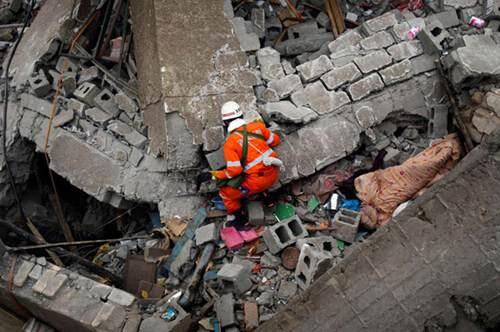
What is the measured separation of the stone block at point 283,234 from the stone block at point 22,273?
2.92 metres

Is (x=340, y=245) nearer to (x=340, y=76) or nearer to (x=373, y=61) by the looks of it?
(x=340, y=76)

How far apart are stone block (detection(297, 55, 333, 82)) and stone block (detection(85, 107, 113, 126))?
2.76 metres

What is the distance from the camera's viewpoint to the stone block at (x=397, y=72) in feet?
24.7

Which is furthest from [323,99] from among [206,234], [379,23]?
[206,234]

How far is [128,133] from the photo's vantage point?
25.0ft

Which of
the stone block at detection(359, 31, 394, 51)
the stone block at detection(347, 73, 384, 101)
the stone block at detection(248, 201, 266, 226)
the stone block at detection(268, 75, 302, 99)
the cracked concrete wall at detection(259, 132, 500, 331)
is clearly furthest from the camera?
the stone block at detection(359, 31, 394, 51)

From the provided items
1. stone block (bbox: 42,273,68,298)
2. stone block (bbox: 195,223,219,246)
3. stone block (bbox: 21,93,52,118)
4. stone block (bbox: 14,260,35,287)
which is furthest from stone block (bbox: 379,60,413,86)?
stone block (bbox: 14,260,35,287)

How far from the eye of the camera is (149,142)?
744 centimetres

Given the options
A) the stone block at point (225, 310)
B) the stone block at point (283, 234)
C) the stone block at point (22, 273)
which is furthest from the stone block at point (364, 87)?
the stone block at point (22, 273)

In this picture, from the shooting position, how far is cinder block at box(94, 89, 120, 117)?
7.84 meters

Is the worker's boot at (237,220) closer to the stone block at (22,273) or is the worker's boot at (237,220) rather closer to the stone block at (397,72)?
the stone block at (22,273)

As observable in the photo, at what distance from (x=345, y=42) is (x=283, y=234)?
305 centimetres

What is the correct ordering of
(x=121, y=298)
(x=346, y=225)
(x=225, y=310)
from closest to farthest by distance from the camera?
(x=225, y=310) < (x=121, y=298) < (x=346, y=225)

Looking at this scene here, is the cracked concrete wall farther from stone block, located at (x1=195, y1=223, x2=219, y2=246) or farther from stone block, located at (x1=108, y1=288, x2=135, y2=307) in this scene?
stone block, located at (x1=108, y1=288, x2=135, y2=307)
